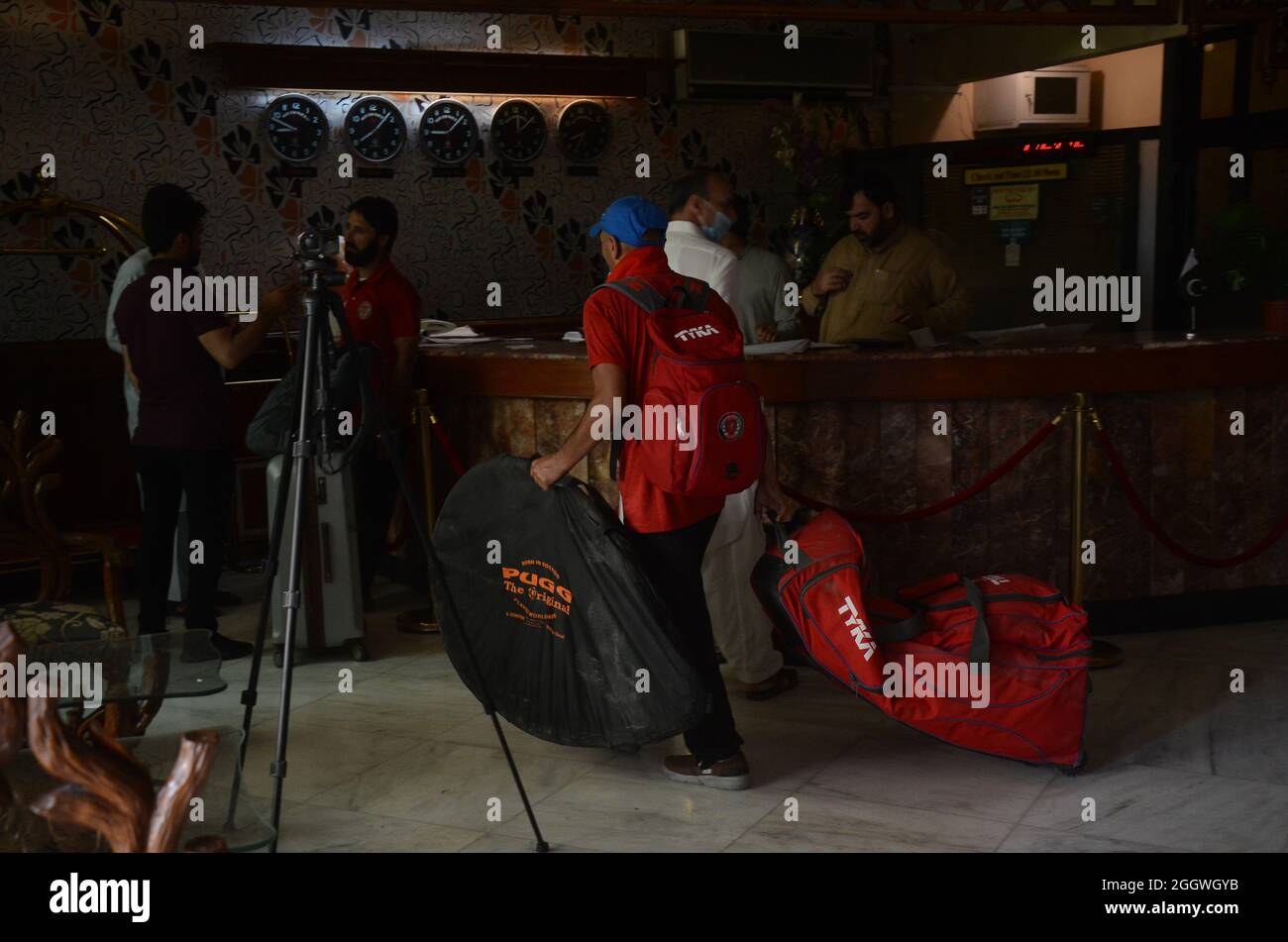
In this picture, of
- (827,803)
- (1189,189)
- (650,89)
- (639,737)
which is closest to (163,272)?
(639,737)

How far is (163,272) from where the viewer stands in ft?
14.8

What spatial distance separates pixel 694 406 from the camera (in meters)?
3.21

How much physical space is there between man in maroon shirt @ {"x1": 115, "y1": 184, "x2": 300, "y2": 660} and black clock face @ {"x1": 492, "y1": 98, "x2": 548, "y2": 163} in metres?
3.62

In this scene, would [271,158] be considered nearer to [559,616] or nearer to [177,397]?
[177,397]

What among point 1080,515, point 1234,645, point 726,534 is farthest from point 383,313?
point 1234,645

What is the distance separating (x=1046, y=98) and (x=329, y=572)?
5.56m

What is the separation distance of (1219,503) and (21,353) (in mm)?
5143

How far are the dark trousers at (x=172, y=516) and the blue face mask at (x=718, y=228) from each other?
1.88 metres

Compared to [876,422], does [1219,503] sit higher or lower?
lower

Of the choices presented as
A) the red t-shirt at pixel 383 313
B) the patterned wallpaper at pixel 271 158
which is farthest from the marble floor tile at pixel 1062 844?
the patterned wallpaper at pixel 271 158

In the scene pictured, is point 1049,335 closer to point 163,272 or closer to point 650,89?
point 163,272

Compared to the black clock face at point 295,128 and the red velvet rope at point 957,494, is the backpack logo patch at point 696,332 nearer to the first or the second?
the red velvet rope at point 957,494

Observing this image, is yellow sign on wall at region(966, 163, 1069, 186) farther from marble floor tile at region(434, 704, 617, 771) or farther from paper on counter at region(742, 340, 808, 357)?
marble floor tile at region(434, 704, 617, 771)

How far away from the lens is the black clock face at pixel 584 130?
825 cm
